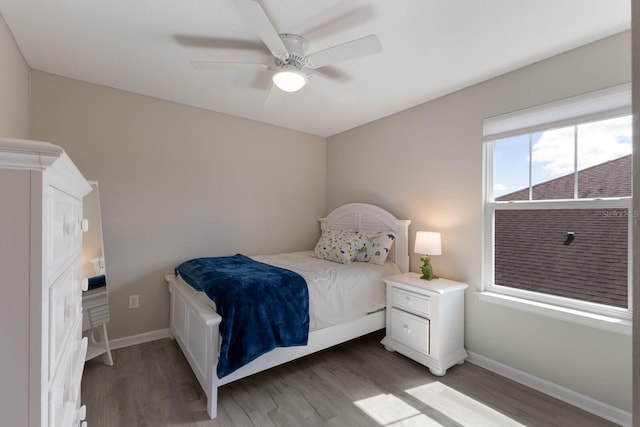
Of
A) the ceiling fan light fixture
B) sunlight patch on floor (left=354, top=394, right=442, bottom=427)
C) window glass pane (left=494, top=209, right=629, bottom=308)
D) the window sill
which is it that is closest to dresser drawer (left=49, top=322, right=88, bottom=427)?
sunlight patch on floor (left=354, top=394, right=442, bottom=427)

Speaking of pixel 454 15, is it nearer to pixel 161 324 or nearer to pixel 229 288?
pixel 229 288

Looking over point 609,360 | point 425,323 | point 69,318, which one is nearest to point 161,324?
point 69,318

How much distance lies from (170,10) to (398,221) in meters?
2.56

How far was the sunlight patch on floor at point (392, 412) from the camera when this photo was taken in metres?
1.75

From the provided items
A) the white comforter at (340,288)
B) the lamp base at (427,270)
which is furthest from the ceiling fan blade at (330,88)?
the lamp base at (427,270)

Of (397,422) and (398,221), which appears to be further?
(398,221)

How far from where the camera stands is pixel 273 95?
7.68 ft

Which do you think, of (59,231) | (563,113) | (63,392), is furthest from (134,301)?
(563,113)

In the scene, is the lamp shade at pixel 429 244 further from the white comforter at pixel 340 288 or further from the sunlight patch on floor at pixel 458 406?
the sunlight patch on floor at pixel 458 406

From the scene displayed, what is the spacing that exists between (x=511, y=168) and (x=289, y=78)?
1960mm

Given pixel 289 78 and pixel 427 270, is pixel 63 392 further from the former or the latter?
pixel 427 270

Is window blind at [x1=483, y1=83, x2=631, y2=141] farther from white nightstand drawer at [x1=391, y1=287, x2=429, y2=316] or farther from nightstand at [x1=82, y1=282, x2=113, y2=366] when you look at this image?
nightstand at [x1=82, y1=282, x2=113, y2=366]

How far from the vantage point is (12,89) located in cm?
193

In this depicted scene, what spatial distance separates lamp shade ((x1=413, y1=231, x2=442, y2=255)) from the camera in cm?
250
